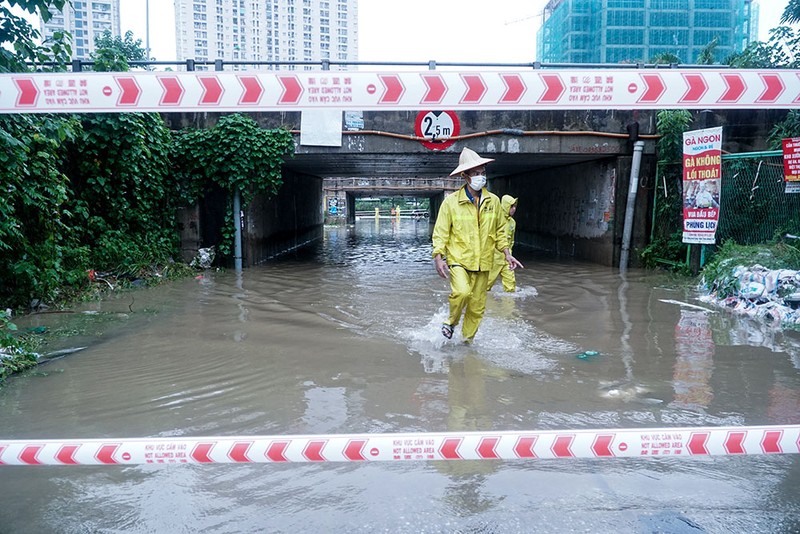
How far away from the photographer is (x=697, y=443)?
7.87 ft

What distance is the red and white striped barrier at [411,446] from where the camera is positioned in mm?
2361

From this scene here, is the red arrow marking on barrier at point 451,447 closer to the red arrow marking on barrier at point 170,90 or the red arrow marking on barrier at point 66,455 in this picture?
the red arrow marking on barrier at point 66,455

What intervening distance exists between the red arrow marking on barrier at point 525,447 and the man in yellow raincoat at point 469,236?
3.22 metres

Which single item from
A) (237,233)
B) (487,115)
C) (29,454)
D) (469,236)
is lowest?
(29,454)

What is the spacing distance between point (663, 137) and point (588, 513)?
37.5 feet

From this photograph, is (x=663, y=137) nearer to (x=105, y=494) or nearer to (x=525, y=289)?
(x=525, y=289)

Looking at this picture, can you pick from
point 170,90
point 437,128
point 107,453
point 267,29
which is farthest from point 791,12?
point 267,29

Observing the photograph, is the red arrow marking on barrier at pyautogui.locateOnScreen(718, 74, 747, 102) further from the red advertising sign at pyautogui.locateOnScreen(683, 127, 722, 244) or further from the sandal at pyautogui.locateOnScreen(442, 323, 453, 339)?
the red advertising sign at pyautogui.locateOnScreen(683, 127, 722, 244)

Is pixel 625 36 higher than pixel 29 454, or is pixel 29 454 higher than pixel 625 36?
pixel 625 36

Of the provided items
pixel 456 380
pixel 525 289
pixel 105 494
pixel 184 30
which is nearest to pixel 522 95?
pixel 456 380

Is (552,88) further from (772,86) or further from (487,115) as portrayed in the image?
(487,115)

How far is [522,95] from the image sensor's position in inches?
127

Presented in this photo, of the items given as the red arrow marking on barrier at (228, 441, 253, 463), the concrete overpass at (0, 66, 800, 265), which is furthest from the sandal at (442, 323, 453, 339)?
the red arrow marking on barrier at (228, 441, 253, 463)

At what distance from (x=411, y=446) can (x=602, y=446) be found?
0.81 metres
